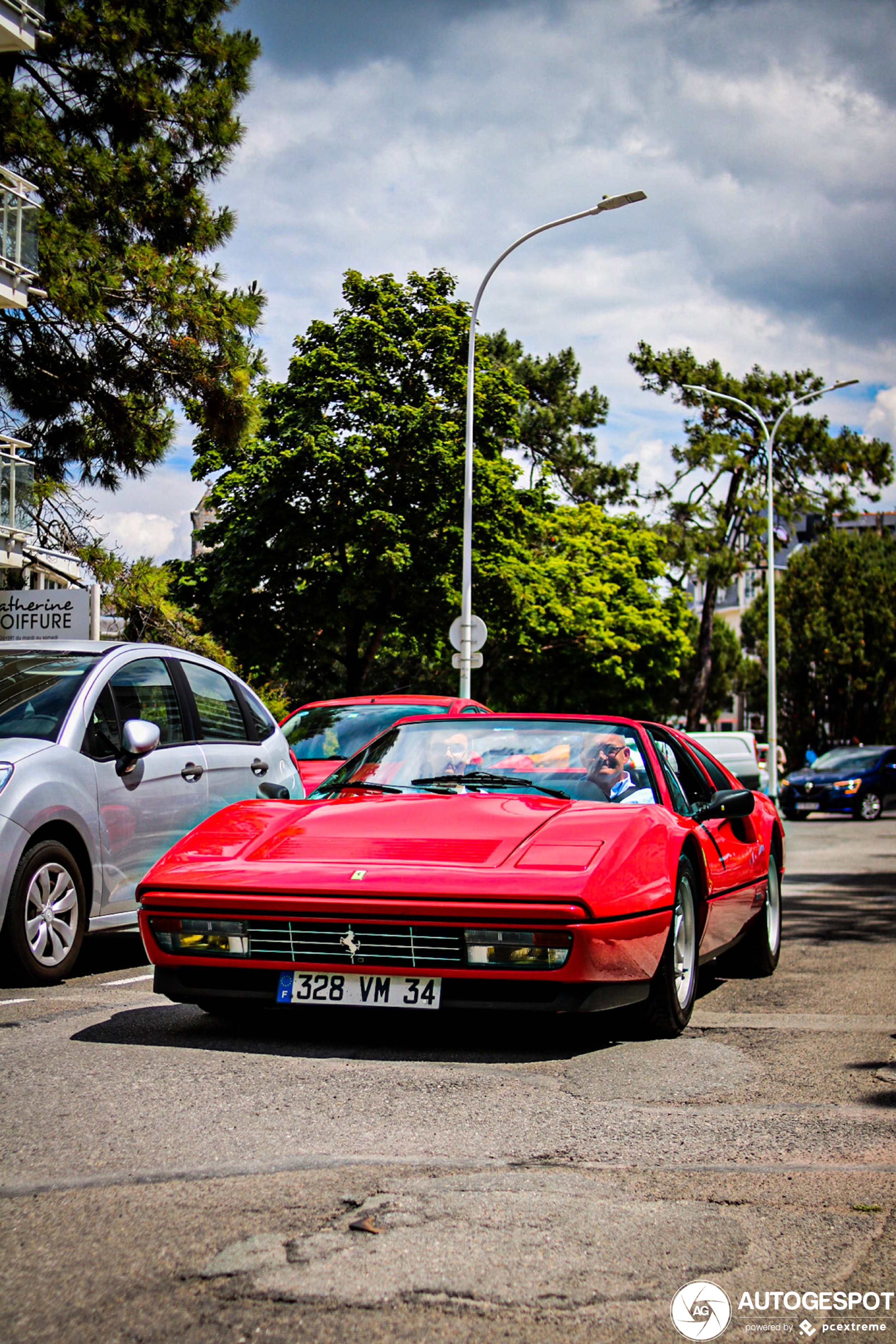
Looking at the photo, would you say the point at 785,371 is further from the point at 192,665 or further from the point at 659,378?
the point at 192,665

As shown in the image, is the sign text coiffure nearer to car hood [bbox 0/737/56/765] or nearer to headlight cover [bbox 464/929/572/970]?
car hood [bbox 0/737/56/765]

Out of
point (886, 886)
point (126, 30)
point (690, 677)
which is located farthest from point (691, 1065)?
point (690, 677)

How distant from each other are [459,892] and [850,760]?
2894 centimetres

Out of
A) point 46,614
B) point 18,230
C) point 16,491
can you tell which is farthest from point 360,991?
point 16,491

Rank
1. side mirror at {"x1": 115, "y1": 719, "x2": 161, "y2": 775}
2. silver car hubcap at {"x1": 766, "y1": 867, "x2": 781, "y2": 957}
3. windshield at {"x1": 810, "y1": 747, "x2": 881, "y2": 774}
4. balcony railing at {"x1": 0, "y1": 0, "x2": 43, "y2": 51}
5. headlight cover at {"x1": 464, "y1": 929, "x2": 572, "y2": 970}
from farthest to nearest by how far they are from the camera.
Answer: windshield at {"x1": 810, "y1": 747, "x2": 881, "y2": 774}, balcony railing at {"x1": 0, "y1": 0, "x2": 43, "y2": 51}, silver car hubcap at {"x1": 766, "y1": 867, "x2": 781, "y2": 957}, side mirror at {"x1": 115, "y1": 719, "x2": 161, "y2": 775}, headlight cover at {"x1": 464, "y1": 929, "x2": 572, "y2": 970}

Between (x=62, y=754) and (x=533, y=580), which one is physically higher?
(x=533, y=580)

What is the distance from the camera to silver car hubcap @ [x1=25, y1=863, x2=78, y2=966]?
7.01 meters

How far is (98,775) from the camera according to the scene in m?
7.62

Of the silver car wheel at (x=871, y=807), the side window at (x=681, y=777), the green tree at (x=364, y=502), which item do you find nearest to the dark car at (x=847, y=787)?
the silver car wheel at (x=871, y=807)

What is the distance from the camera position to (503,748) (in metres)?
6.58

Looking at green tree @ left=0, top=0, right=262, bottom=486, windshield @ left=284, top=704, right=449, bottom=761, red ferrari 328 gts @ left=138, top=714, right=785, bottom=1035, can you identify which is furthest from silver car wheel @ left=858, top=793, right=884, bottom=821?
red ferrari 328 gts @ left=138, top=714, right=785, bottom=1035

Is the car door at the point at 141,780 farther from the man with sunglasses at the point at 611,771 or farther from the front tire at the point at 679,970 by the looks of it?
the front tire at the point at 679,970

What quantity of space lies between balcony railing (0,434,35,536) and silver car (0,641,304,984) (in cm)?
1147

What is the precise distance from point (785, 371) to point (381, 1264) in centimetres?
4351
